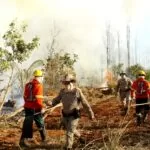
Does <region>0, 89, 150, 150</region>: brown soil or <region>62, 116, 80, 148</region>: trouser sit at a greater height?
<region>62, 116, 80, 148</region>: trouser

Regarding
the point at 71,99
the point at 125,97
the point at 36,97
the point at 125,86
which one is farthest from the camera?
the point at 125,97

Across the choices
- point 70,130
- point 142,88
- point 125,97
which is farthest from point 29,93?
point 125,97

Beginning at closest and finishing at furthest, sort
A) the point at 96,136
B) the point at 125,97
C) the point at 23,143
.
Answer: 1. the point at 23,143
2. the point at 96,136
3. the point at 125,97

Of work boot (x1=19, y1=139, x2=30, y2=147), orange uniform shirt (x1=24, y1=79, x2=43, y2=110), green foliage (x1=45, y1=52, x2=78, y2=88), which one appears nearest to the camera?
work boot (x1=19, y1=139, x2=30, y2=147)

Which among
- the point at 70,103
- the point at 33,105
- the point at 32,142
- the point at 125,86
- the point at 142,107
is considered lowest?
the point at 32,142

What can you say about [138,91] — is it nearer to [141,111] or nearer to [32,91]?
[141,111]

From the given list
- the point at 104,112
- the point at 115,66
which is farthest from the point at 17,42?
the point at 115,66

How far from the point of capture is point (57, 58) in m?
39.6

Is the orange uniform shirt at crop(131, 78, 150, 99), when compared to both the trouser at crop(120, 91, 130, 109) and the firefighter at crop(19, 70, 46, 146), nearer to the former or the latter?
the trouser at crop(120, 91, 130, 109)

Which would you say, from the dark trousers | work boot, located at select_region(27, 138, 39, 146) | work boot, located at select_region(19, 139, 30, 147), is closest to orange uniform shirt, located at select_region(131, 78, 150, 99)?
the dark trousers

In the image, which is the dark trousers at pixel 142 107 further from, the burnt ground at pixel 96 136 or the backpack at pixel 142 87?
the burnt ground at pixel 96 136

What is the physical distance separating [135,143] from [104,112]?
10.2m

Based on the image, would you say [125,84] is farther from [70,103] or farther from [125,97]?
[70,103]

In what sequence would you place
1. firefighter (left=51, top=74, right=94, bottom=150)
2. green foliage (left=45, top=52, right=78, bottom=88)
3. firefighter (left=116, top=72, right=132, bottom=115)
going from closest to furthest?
firefighter (left=51, top=74, right=94, bottom=150)
firefighter (left=116, top=72, right=132, bottom=115)
green foliage (left=45, top=52, right=78, bottom=88)
